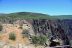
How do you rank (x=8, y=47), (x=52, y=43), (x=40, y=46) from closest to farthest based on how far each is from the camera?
(x=8, y=47)
(x=40, y=46)
(x=52, y=43)

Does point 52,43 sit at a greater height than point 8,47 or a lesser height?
lesser

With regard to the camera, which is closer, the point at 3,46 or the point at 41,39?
the point at 3,46

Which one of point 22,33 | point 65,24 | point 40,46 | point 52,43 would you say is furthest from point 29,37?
point 65,24

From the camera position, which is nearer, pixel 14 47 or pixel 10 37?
pixel 14 47

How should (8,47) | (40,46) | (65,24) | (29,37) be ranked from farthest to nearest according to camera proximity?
(65,24) < (29,37) < (40,46) < (8,47)

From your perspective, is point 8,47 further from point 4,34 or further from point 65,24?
point 65,24

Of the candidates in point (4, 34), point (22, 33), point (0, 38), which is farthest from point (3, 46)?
point (22, 33)

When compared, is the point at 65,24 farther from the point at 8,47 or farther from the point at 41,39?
the point at 8,47

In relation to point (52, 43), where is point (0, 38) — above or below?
above

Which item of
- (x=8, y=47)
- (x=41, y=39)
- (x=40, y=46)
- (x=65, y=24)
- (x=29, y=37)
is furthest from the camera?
(x=65, y=24)
